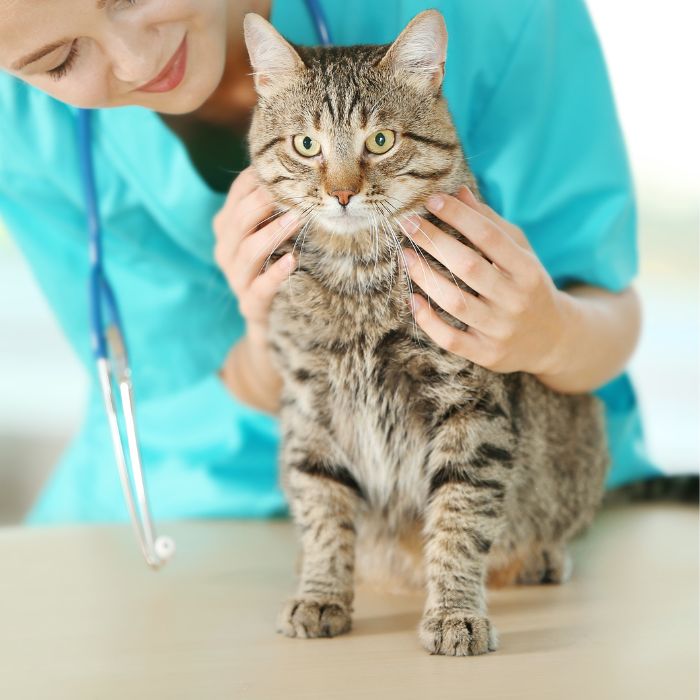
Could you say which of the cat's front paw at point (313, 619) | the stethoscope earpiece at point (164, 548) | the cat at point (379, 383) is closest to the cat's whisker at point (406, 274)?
the cat at point (379, 383)

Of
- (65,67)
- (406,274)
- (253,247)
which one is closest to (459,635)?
(406,274)

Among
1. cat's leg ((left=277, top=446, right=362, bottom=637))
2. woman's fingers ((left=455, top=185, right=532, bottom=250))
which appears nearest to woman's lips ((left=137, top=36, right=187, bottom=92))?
woman's fingers ((left=455, top=185, right=532, bottom=250))

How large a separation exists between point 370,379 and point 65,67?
476 mm

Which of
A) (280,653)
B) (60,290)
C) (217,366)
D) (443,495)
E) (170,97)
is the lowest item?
(280,653)

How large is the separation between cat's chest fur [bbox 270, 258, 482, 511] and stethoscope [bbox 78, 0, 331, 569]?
219 millimetres

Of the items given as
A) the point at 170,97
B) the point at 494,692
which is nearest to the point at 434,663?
the point at 494,692

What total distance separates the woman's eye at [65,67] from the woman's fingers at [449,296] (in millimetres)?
413

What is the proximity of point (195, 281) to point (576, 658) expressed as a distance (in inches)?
33.9

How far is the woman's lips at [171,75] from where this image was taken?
1.07 meters

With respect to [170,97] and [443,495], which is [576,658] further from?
[170,97]

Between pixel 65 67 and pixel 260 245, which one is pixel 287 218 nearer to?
pixel 260 245

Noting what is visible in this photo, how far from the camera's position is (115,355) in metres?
1.30

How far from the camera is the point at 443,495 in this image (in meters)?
1.08

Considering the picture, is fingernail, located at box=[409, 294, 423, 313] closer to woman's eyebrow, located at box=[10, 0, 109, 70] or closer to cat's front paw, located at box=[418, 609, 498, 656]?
cat's front paw, located at box=[418, 609, 498, 656]
